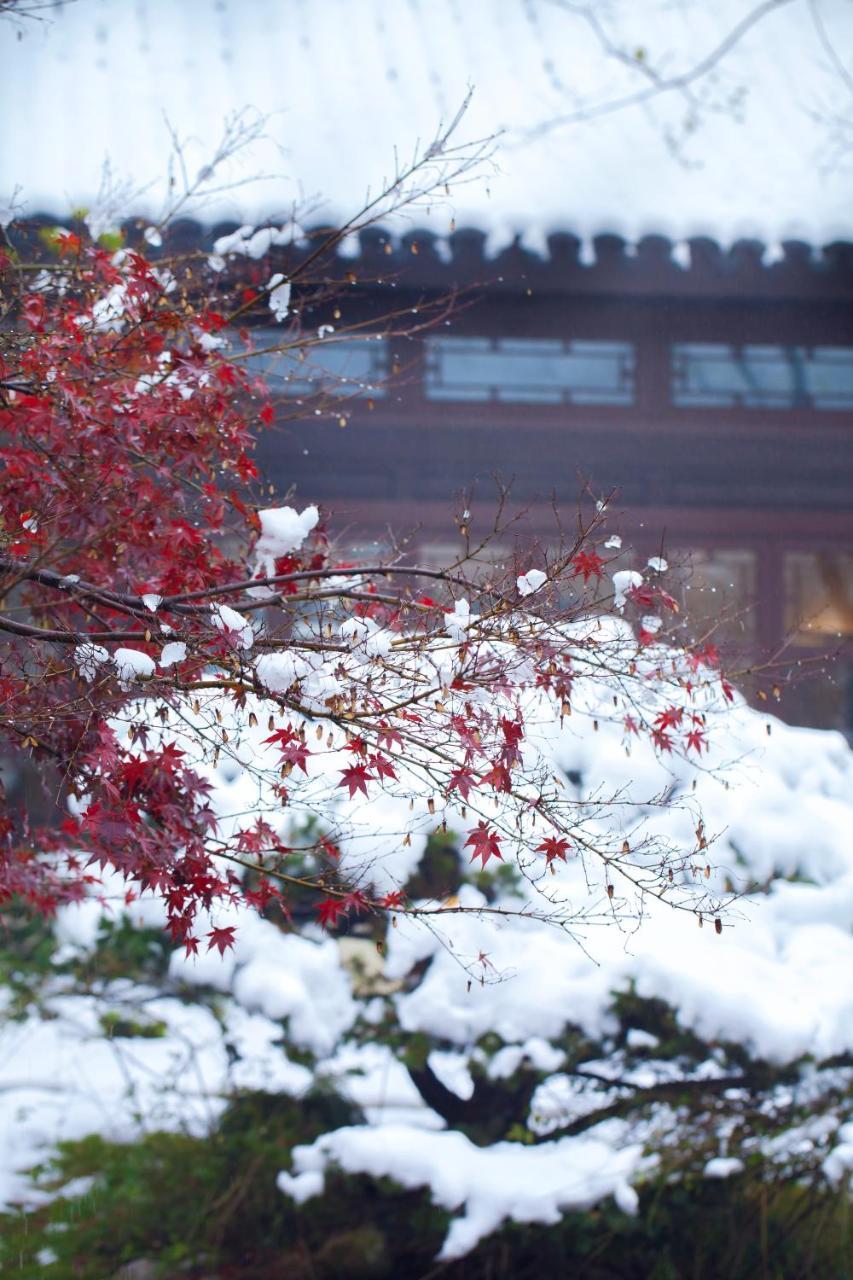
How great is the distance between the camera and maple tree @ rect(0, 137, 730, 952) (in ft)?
6.47

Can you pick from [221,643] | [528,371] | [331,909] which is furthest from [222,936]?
[528,371]

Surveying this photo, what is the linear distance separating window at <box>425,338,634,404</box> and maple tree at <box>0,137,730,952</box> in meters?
3.92

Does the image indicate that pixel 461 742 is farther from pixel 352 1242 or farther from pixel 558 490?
pixel 558 490

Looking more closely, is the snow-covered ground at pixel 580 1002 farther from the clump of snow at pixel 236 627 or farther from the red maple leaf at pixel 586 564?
the clump of snow at pixel 236 627

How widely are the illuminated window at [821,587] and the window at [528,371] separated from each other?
151 centimetres

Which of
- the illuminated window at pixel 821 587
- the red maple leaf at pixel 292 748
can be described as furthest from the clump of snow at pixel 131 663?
the illuminated window at pixel 821 587

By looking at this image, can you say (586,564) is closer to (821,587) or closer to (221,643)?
(221,643)

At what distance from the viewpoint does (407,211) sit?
2.92m

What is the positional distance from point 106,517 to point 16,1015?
117 inches

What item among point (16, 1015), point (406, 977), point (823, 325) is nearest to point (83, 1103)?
point (16, 1015)

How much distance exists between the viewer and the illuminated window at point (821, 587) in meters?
6.78

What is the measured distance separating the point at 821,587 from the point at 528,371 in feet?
7.52

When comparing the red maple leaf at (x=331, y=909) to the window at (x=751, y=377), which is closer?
the red maple leaf at (x=331, y=909)

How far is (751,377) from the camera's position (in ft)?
22.2
